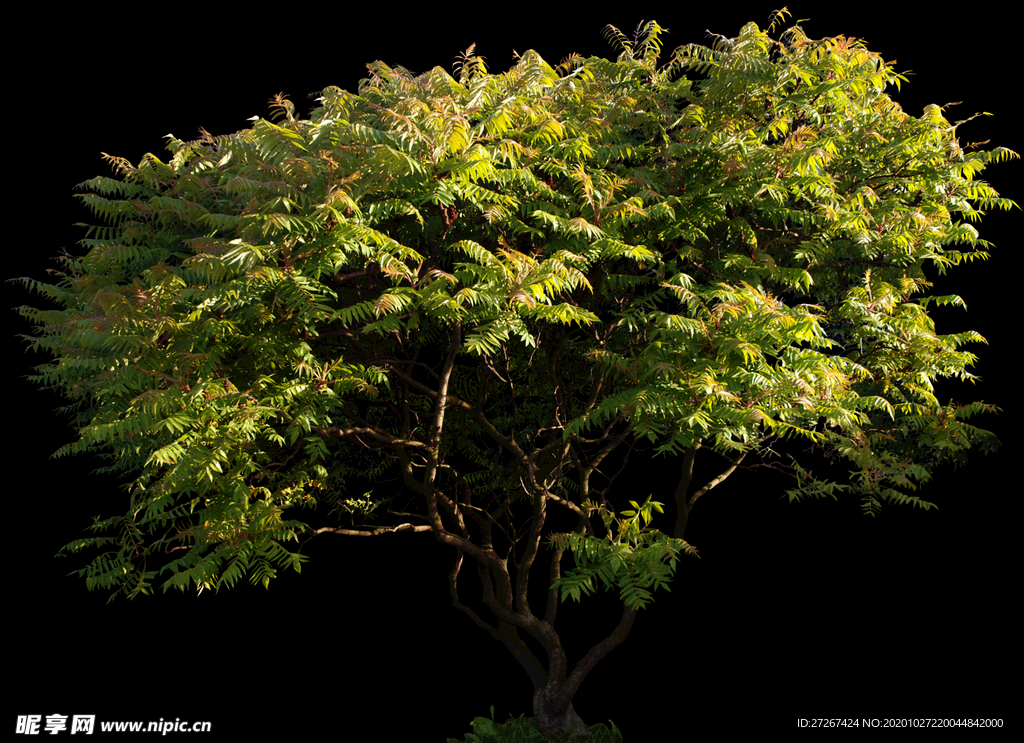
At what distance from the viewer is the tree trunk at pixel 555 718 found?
36.5 ft

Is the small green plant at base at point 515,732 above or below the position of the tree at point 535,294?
below

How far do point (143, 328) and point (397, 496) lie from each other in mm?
5728

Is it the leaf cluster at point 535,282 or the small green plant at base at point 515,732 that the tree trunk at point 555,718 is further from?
the leaf cluster at point 535,282

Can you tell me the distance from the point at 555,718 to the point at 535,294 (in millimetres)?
6475

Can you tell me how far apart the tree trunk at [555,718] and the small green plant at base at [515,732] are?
0.10 m

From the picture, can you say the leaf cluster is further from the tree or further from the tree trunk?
the tree trunk

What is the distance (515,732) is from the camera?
11430 millimetres

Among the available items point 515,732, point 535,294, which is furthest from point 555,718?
point 535,294

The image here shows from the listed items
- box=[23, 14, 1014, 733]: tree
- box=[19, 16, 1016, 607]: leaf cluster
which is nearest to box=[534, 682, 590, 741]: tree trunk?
box=[23, 14, 1014, 733]: tree

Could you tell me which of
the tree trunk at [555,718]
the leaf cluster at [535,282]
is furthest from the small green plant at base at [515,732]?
the leaf cluster at [535,282]

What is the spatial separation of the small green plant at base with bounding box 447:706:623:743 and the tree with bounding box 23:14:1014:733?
0.44 meters

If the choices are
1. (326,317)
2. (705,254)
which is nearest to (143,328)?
(326,317)

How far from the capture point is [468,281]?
812 centimetres

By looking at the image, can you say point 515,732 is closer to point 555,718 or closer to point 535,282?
point 555,718
